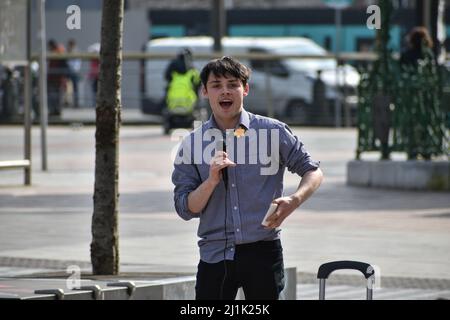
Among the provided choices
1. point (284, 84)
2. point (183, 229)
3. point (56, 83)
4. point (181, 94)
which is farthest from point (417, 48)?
point (56, 83)

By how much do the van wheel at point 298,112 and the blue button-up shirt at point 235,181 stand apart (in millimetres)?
Result: 27004

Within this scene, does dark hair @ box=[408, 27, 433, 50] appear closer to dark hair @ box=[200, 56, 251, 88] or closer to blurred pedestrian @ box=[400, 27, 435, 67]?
blurred pedestrian @ box=[400, 27, 435, 67]

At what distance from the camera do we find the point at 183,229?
13.7 meters

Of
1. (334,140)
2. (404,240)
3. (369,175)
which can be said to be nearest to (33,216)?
(404,240)

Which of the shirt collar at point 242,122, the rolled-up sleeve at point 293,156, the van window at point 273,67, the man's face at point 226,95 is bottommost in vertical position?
the van window at point 273,67

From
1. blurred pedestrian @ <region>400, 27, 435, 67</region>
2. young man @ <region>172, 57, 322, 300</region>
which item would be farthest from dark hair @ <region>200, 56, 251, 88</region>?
blurred pedestrian @ <region>400, 27, 435, 67</region>

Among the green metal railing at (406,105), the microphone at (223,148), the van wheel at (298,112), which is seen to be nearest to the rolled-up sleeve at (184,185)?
the microphone at (223,148)

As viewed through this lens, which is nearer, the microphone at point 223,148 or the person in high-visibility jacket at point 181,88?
the microphone at point 223,148

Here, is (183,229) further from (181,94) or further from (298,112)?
(298,112)

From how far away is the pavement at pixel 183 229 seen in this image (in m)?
10.8

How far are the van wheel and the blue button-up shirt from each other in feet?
88.6

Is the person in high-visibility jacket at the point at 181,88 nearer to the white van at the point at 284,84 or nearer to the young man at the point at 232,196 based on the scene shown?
the white van at the point at 284,84

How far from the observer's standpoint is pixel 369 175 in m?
18.3

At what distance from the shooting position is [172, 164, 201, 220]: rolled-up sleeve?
19.4 feet
